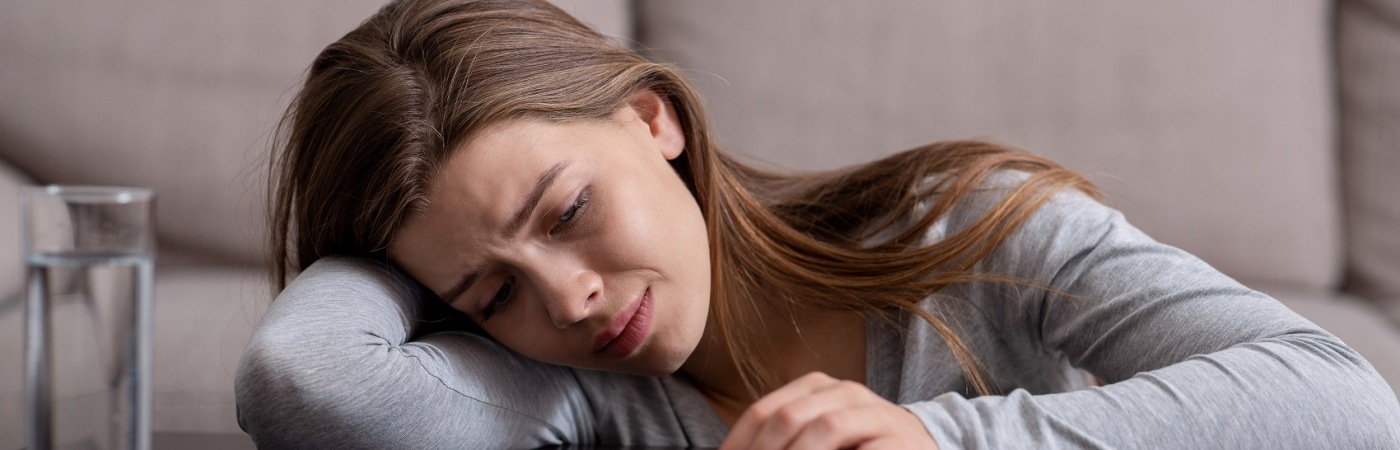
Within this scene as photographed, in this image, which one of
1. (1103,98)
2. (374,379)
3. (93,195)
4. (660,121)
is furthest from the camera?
(1103,98)

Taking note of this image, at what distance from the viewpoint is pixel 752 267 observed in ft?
3.31

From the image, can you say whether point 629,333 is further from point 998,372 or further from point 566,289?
point 998,372

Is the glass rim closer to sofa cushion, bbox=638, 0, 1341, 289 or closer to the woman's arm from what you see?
the woman's arm

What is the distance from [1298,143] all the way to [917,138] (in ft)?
1.53

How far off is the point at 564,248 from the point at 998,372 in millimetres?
407

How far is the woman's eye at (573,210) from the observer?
808mm

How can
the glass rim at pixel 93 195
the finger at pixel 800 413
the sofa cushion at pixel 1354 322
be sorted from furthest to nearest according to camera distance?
the sofa cushion at pixel 1354 322 < the finger at pixel 800 413 < the glass rim at pixel 93 195

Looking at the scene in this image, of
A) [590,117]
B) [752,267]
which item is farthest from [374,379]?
[752,267]

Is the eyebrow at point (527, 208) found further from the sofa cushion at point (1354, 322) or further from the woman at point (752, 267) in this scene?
the sofa cushion at point (1354, 322)

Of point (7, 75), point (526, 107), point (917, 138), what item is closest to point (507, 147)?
point (526, 107)

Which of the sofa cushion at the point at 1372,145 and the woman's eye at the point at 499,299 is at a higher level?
the sofa cushion at the point at 1372,145

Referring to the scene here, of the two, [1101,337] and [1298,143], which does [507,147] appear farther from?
[1298,143]

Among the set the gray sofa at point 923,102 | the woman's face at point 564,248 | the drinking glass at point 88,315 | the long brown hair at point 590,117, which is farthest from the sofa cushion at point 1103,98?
→ the drinking glass at point 88,315

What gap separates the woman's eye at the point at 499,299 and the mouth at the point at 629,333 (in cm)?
8
